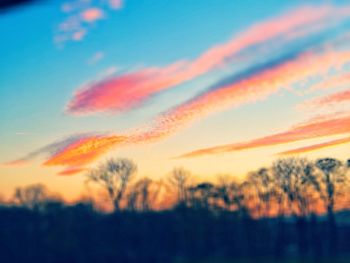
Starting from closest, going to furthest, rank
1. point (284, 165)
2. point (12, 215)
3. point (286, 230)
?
1. point (12, 215)
2. point (284, 165)
3. point (286, 230)

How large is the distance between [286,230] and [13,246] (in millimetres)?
24161

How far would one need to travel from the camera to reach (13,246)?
35094 mm

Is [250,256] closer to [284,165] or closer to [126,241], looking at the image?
[284,165]

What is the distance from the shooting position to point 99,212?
1585 inches

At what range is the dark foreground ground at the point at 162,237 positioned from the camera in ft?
116

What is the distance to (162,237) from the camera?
4275 cm

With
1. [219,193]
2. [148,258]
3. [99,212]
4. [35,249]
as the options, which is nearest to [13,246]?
[35,249]

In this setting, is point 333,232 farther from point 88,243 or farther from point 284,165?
point 88,243

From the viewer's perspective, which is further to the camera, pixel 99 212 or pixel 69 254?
pixel 99 212

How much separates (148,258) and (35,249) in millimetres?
8981

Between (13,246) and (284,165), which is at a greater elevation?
(284,165)

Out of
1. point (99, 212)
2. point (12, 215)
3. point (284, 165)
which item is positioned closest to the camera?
point (12, 215)

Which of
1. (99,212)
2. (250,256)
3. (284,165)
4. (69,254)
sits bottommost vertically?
(250,256)

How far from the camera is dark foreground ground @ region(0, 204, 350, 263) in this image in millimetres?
35219
